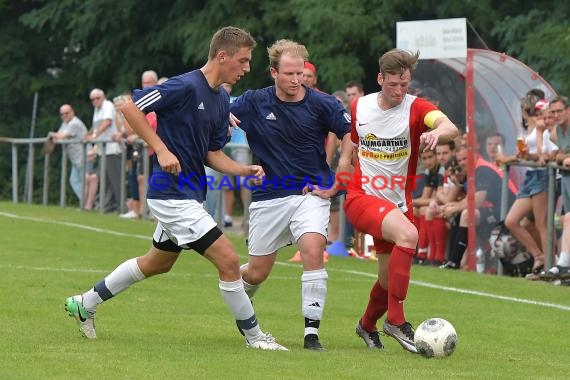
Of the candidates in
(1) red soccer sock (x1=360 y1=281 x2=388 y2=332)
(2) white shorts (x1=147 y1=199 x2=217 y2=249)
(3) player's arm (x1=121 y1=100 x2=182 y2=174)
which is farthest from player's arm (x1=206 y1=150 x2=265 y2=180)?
(1) red soccer sock (x1=360 y1=281 x2=388 y2=332)

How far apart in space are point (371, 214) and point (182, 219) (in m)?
1.35

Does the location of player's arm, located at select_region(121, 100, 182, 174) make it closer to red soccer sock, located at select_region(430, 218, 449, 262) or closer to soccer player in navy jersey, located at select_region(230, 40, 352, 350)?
soccer player in navy jersey, located at select_region(230, 40, 352, 350)

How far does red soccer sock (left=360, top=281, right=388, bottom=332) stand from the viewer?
10070mm

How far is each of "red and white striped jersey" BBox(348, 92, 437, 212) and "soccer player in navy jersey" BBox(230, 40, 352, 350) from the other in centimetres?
18

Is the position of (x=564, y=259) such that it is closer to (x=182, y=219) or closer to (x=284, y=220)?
(x=284, y=220)

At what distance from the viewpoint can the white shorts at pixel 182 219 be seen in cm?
924

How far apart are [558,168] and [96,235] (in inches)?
260

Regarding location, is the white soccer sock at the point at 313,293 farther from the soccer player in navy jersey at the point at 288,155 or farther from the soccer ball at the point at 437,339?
the soccer ball at the point at 437,339

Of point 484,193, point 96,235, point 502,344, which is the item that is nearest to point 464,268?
point 484,193

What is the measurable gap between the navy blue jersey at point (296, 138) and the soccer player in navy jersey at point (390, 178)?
22cm

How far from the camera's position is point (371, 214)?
9.86 m

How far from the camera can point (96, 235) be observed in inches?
754

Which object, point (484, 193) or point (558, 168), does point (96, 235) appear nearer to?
point (484, 193)

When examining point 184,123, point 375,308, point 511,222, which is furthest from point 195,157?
point 511,222
